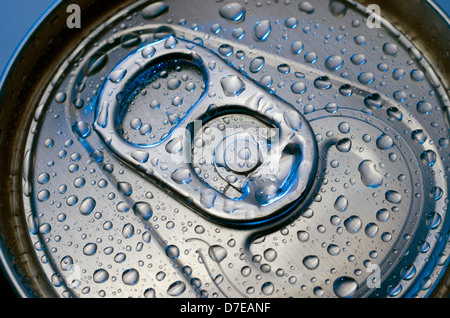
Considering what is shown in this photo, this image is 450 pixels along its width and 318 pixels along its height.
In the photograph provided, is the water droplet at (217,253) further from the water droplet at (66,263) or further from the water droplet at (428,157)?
the water droplet at (428,157)

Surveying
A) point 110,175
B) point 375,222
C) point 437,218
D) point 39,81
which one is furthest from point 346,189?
point 39,81

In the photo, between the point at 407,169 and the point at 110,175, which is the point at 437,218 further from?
the point at 110,175

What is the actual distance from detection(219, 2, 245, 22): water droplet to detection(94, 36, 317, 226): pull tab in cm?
11

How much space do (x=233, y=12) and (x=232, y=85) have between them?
0.20 meters

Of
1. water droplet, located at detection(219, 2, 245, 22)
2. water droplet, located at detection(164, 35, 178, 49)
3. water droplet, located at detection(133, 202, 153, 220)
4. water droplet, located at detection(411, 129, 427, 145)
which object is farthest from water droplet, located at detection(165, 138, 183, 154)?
water droplet, located at detection(411, 129, 427, 145)

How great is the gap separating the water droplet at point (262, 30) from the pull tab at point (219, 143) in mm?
114

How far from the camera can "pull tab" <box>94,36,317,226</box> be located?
766 millimetres

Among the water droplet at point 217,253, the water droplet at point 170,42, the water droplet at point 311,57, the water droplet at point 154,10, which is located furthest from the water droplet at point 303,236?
the water droplet at point 154,10

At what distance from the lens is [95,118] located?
2.79 ft

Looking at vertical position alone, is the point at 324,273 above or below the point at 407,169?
below

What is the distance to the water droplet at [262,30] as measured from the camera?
91cm

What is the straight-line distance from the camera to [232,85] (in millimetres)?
842

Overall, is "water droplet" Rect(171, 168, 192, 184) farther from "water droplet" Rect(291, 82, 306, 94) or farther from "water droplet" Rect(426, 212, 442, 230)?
"water droplet" Rect(426, 212, 442, 230)

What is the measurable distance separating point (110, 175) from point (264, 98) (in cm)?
33
